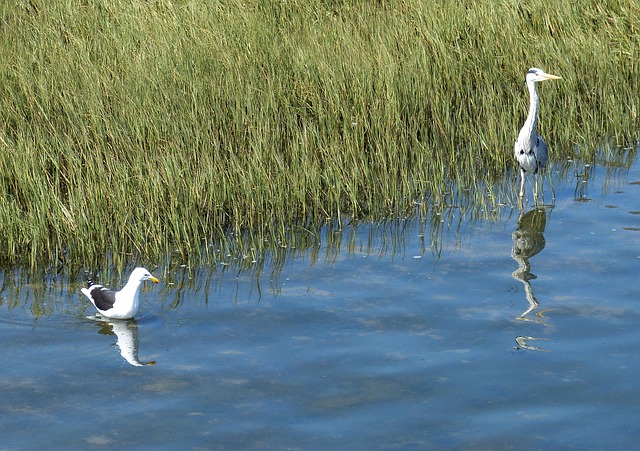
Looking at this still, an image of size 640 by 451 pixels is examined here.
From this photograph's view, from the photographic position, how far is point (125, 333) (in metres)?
7.13

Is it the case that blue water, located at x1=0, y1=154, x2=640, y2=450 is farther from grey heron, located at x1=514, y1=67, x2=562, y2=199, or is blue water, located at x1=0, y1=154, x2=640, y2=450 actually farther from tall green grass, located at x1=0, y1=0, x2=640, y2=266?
grey heron, located at x1=514, y1=67, x2=562, y2=199

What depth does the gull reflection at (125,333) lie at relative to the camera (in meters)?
6.70

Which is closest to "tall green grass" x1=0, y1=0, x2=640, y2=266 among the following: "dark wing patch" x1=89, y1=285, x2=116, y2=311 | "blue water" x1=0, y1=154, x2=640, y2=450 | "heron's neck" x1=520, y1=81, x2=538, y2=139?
"blue water" x1=0, y1=154, x2=640, y2=450

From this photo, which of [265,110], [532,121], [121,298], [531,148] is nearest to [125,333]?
[121,298]

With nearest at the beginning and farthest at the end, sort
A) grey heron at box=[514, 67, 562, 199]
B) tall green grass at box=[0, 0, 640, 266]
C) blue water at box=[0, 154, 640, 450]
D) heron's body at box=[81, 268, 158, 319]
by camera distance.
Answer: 1. blue water at box=[0, 154, 640, 450]
2. heron's body at box=[81, 268, 158, 319]
3. tall green grass at box=[0, 0, 640, 266]
4. grey heron at box=[514, 67, 562, 199]

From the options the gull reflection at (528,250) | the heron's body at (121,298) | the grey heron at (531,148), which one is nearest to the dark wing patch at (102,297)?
the heron's body at (121,298)

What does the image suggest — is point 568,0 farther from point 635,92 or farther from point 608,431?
point 608,431

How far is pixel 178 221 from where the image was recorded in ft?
27.2

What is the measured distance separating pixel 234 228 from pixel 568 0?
5.60 meters

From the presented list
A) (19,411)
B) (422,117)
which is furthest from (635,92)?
→ (19,411)

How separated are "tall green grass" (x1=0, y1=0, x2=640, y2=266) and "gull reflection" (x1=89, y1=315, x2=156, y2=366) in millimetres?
973

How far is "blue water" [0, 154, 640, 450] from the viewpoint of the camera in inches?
228

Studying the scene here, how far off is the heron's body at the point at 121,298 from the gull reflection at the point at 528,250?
2.66 metres

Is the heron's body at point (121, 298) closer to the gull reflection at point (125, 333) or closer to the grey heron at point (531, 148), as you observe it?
the gull reflection at point (125, 333)
